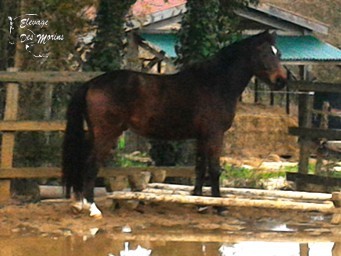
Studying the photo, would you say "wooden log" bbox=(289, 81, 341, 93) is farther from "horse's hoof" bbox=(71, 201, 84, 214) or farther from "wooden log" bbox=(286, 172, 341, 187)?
"horse's hoof" bbox=(71, 201, 84, 214)

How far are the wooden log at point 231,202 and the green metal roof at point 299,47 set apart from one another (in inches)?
325

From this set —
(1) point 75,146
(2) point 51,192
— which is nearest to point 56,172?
(2) point 51,192

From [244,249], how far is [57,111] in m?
4.32

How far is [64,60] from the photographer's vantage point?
439 inches

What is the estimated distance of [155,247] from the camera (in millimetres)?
7355

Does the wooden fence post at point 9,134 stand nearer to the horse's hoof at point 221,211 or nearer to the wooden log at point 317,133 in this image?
the horse's hoof at point 221,211

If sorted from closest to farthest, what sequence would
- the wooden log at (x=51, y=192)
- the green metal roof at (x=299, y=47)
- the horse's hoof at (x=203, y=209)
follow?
1. the horse's hoof at (x=203, y=209)
2. the wooden log at (x=51, y=192)
3. the green metal roof at (x=299, y=47)

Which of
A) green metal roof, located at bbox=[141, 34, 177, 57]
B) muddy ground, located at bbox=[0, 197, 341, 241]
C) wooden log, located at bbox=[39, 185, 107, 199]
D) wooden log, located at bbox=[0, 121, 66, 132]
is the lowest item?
muddy ground, located at bbox=[0, 197, 341, 241]

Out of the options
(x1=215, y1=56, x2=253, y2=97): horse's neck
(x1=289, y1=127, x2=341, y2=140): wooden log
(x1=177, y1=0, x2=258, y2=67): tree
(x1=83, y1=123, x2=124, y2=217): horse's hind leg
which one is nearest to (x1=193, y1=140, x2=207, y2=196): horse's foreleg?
(x1=215, y1=56, x2=253, y2=97): horse's neck

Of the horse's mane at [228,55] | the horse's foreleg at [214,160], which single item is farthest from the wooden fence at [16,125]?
the horse's mane at [228,55]

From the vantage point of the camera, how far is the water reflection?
7070mm

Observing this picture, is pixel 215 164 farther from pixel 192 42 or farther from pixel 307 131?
pixel 192 42

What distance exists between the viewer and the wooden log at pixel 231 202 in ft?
27.9

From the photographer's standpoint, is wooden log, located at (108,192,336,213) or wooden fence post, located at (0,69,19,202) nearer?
wooden log, located at (108,192,336,213)
